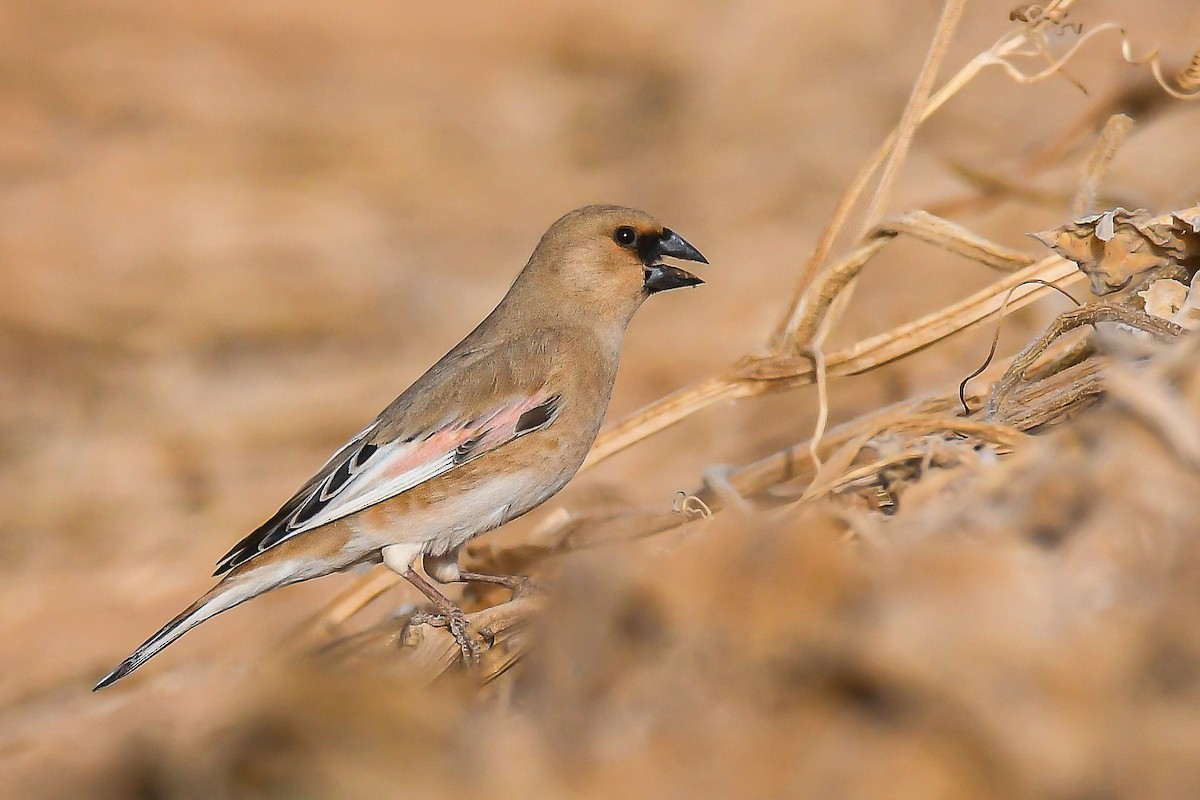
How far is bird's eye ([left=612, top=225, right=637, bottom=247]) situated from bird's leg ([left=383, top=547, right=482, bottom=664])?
46.0 inches

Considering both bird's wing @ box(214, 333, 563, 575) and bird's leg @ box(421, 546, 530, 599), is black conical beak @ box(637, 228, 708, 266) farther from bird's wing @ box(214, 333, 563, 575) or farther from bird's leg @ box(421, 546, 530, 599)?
bird's leg @ box(421, 546, 530, 599)

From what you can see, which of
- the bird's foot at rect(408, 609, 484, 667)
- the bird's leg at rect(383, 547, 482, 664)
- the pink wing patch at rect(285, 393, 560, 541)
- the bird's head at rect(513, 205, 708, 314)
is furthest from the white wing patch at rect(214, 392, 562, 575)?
the bird's foot at rect(408, 609, 484, 667)

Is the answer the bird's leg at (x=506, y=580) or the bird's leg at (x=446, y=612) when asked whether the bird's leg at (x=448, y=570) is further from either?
the bird's leg at (x=446, y=612)

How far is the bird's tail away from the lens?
122 inches

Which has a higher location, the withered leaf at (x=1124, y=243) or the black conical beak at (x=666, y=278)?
the black conical beak at (x=666, y=278)

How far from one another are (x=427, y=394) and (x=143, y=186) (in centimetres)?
225

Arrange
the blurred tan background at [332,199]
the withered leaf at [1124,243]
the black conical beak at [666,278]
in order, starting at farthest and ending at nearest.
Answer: the blurred tan background at [332,199]
the black conical beak at [666,278]
the withered leaf at [1124,243]

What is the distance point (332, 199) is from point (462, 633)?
3267mm

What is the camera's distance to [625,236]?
3811mm

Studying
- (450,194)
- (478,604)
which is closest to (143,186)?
(450,194)

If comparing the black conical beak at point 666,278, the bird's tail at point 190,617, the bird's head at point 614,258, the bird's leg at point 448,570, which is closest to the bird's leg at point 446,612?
the bird's leg at point 448,570

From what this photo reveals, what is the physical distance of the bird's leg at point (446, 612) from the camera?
226cm

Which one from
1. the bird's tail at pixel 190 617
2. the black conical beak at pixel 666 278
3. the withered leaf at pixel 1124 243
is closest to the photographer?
the withered leaf at pixel 1124 243

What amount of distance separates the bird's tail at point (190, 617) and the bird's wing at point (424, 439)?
0.23ft
